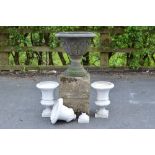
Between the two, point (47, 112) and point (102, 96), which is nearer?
point (102, 96)

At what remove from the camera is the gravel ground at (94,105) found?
511 cm

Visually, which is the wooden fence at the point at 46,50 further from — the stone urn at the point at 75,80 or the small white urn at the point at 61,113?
the small white urn at the point at 61,113

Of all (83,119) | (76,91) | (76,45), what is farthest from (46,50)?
(83,119)

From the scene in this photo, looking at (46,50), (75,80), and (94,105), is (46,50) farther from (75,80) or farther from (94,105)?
(75,80)

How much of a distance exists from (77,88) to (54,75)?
314cm

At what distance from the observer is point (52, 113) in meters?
5.14

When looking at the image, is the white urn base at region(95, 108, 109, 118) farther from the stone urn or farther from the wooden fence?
the wooden fence

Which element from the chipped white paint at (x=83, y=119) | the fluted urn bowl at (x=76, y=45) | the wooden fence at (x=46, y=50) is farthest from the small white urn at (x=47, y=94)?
the wooden fence at (x=46, y=50)

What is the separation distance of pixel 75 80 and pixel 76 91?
0.56ft

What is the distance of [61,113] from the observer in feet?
16.5

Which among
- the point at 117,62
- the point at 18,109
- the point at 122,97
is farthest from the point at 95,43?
the point at 18,109

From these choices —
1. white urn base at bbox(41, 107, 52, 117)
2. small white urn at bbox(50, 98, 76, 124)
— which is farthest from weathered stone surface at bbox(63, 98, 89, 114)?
white urn base at bbox(41, 107, 52, 117)

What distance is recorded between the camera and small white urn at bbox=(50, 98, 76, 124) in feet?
16.5

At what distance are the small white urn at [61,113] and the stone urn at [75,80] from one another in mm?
165
